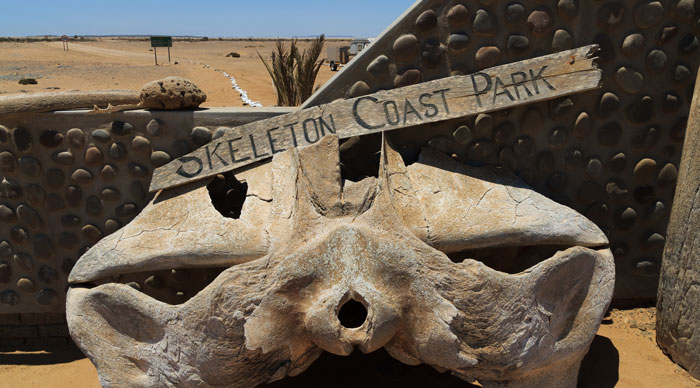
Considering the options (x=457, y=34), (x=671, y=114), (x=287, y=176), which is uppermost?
(x=457, y=34)

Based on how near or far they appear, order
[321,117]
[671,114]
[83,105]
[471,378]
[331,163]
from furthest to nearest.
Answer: [83,105]
[671,114]
[321,117]
[331,163]
[471,378]

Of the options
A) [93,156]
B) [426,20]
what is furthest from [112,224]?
[426,20]

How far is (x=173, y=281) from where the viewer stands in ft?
12.2

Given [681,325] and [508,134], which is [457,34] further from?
[681,325]

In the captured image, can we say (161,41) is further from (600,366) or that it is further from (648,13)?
(600,366)

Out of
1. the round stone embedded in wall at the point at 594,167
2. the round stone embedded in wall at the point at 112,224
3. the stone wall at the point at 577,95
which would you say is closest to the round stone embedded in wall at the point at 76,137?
the round stone embedded in wall at the point at 112,224

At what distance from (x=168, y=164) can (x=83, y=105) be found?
3.30 feet

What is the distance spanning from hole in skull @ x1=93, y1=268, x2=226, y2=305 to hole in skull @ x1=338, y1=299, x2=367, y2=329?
94 centimetres

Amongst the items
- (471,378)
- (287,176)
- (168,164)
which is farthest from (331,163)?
(471,378)

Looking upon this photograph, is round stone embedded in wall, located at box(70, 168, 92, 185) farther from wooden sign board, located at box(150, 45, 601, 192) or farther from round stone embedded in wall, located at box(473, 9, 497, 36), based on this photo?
round stone embedded in wall, located at box(473, 9, 497, 36)

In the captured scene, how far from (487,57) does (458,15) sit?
298 mm

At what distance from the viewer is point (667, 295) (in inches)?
137

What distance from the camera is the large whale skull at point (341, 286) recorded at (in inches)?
105

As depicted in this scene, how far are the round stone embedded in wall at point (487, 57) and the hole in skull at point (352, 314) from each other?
5.18 ft
